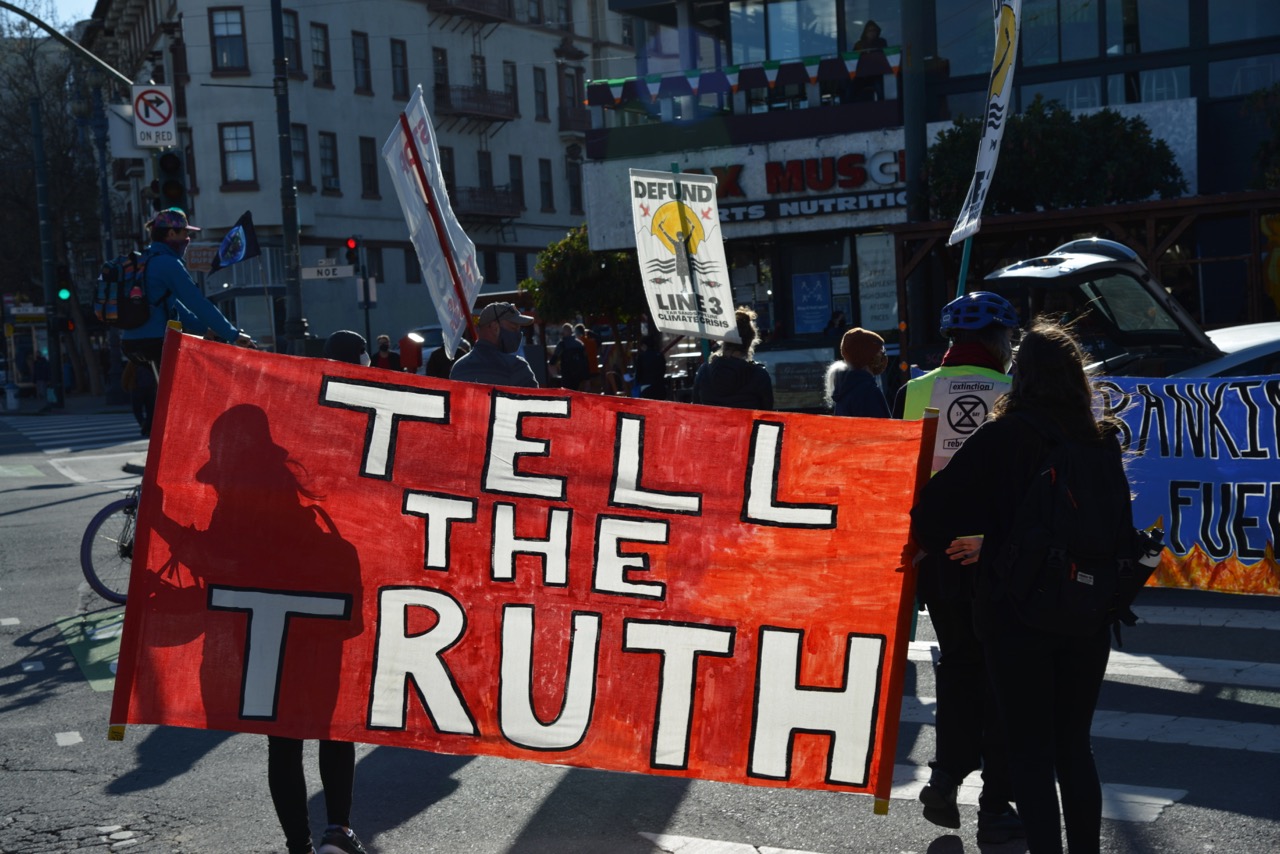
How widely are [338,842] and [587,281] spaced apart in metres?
28.8

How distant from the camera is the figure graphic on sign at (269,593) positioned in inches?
180

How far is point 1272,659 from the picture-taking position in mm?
7383

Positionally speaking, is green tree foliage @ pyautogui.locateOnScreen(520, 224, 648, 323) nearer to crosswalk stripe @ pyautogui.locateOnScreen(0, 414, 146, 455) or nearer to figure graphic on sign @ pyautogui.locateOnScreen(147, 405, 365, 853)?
crosswalk stripe @ pyautogui.locateOnScreen(0, 414, 146, 455)

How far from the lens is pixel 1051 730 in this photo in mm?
4109

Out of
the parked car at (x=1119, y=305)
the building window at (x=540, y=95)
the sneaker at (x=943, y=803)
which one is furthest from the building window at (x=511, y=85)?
the sneaker at (x=943, y=803)

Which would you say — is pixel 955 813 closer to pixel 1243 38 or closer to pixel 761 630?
pixel 761 630

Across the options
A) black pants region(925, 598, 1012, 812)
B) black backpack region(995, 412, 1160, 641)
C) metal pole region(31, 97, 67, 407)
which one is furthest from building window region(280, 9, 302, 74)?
black backpack region(995, 412, 1160, 641)

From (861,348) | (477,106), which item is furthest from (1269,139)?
(477,106)

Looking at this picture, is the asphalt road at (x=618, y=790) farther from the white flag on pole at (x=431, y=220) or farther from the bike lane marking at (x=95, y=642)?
the white flag on pole at (x=431, y=220)

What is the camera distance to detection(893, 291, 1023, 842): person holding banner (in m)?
4.93

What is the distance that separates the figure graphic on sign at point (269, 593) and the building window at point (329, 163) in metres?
44.5

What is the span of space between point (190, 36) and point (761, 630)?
151 ft

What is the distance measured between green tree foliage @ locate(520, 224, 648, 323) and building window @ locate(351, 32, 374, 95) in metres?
19.1

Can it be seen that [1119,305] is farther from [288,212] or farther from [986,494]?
[288,212]
